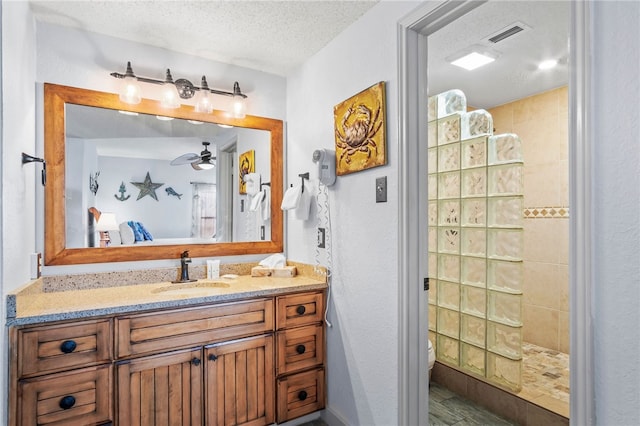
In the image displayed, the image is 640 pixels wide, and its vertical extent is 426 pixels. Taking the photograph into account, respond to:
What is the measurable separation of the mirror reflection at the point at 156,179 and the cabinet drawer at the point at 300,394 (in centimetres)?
101

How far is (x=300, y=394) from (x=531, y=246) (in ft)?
8.35

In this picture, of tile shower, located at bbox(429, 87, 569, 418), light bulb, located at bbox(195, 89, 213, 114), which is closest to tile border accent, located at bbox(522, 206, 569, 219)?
tile shower, located at bbox(429, 87, 569, 418)

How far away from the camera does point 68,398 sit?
1.52 meters

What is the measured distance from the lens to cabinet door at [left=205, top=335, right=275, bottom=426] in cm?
183

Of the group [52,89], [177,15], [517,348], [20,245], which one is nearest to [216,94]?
[177,15]

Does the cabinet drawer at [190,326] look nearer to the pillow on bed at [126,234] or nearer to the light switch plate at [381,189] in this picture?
the pillow on bed at [126,234]

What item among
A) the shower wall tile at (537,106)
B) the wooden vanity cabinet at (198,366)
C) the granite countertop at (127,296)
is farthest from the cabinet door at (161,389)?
the shower wall tile at (537,106)

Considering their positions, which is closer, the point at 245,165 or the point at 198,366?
the point at 198,366

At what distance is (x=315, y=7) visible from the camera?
73.3 inches

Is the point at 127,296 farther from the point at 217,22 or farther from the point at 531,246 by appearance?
the point at 531,246

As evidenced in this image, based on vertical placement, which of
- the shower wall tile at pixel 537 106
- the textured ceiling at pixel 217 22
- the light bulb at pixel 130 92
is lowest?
the light bulb at pixel 130 92

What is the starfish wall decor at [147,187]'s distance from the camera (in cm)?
224

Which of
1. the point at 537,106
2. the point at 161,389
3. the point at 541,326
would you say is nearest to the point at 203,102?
the point at 161,389

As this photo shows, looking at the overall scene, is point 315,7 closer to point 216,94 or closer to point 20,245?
point 216,94
